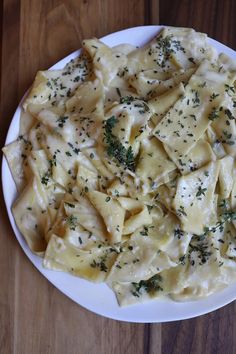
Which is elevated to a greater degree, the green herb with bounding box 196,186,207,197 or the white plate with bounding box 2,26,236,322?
the green herb with bounding box 196,186,207,197

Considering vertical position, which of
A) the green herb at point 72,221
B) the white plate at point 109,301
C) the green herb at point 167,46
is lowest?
the white plate at point 109,301

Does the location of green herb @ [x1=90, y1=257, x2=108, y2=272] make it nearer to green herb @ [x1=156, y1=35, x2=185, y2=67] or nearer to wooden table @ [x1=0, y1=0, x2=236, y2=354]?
wooden table @ [x1=0, y1=0, x2=236, y2=354]

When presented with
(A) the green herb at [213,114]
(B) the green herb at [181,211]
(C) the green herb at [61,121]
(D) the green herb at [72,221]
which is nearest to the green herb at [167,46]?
(A) the green herb at [213,114]

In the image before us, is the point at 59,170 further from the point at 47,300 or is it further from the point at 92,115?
the point at 47,300

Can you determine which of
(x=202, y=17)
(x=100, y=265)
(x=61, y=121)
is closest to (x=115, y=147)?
(x=61, y=121)

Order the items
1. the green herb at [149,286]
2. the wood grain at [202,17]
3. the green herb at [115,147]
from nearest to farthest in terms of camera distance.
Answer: the green herb at [115,147], the green herb at [149,286], the wood grain at [202,17]

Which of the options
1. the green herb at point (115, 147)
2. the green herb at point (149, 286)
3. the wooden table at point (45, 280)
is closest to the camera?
the green herb at point (115, 147)

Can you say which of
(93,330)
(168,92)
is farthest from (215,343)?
(168,92)

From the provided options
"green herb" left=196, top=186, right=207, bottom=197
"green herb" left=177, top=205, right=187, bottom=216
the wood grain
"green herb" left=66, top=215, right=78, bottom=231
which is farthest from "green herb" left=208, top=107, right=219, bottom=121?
"green herb" left=66, top=215, right=78, bottom=231

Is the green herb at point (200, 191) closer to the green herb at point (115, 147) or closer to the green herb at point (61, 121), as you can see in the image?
the green herb at point (115, 147)

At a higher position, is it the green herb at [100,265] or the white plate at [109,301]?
the green herb at [100,265]
